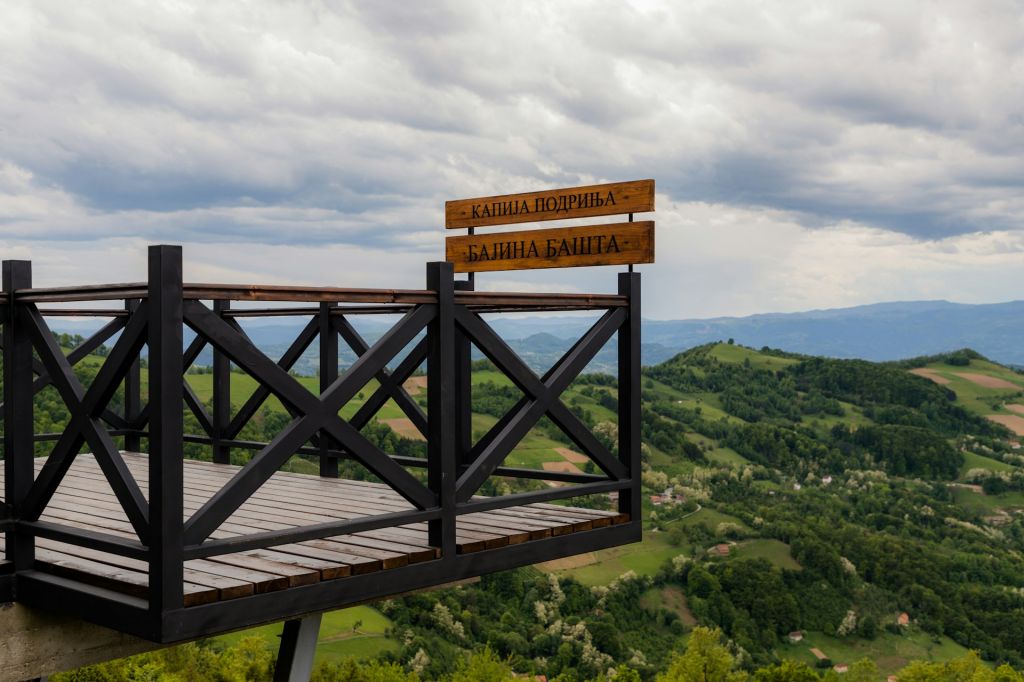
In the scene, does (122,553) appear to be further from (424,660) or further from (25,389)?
(424,660)

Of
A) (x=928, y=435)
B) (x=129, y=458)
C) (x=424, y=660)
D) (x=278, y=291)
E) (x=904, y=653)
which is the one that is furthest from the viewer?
(x=928, y=435)

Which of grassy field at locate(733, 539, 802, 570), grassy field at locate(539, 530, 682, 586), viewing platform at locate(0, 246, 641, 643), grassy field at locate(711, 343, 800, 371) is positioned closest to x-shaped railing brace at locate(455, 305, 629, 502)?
viewing platform at locate(0, 246, 641, 643)

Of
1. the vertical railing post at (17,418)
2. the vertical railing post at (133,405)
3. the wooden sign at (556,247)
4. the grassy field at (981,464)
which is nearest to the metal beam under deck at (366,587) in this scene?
the vertical railing post at (17,418)

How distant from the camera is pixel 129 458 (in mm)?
9672

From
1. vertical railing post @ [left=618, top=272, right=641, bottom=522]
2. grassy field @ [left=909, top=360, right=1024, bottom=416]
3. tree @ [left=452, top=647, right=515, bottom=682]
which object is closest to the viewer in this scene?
vertical railing post @ [left=618, top=272, right=641, bottom=522]

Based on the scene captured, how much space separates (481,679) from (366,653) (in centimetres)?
1412

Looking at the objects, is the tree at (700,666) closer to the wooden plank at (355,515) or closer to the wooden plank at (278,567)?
the wooden plank at (355,515)

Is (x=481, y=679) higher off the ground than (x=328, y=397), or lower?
lower

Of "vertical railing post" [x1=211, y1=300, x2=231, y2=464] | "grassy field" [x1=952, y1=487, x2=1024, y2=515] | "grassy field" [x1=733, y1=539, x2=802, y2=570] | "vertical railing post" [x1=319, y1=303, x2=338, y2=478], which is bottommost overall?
"grassy field" [x1=952, y1=487, x2=1024, y2=515]

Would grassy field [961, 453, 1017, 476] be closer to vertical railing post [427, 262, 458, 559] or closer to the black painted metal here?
the black painted metal

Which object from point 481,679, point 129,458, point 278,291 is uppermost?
point 278,291

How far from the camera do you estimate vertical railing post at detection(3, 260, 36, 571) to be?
5051 mm

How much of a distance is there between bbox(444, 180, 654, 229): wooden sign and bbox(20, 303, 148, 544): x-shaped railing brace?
376 cm

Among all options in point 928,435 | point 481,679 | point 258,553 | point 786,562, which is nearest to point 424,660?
point 481,679
